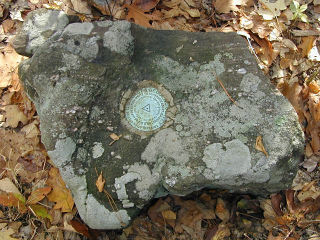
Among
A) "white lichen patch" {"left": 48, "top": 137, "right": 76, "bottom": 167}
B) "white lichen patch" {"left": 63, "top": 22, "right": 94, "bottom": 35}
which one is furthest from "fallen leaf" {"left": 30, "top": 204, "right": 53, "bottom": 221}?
"white lichen patch" {"left": 63, "top": 22, "right": 94, "bottom": 35}

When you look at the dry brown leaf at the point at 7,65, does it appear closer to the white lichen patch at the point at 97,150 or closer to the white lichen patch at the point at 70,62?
the white lichen patch at the point at 70,62

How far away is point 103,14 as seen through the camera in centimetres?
341

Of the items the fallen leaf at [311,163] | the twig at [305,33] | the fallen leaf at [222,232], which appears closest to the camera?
the fallen leaf at [222,232]

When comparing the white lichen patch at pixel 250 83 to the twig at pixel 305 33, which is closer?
the white lichen patch at pixel 250 83

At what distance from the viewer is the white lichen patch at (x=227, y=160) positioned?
212 cm

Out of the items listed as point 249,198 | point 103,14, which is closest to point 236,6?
point 103,14

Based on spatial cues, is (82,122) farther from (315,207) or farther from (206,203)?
(315,207)

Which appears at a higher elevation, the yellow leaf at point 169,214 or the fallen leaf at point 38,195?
the fallen leaf at point 38,195

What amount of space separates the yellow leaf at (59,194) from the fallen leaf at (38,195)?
0.04 m

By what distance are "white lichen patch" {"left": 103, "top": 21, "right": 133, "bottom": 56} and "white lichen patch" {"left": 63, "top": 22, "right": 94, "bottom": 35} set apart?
15cm

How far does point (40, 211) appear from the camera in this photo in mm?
2850

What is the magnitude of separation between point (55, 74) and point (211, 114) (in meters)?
1.14

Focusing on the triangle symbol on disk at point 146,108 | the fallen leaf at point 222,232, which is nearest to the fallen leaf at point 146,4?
the triangle symbol on disk at point 146,108

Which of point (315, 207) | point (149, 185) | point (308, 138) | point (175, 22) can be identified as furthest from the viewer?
point (175, 22)
